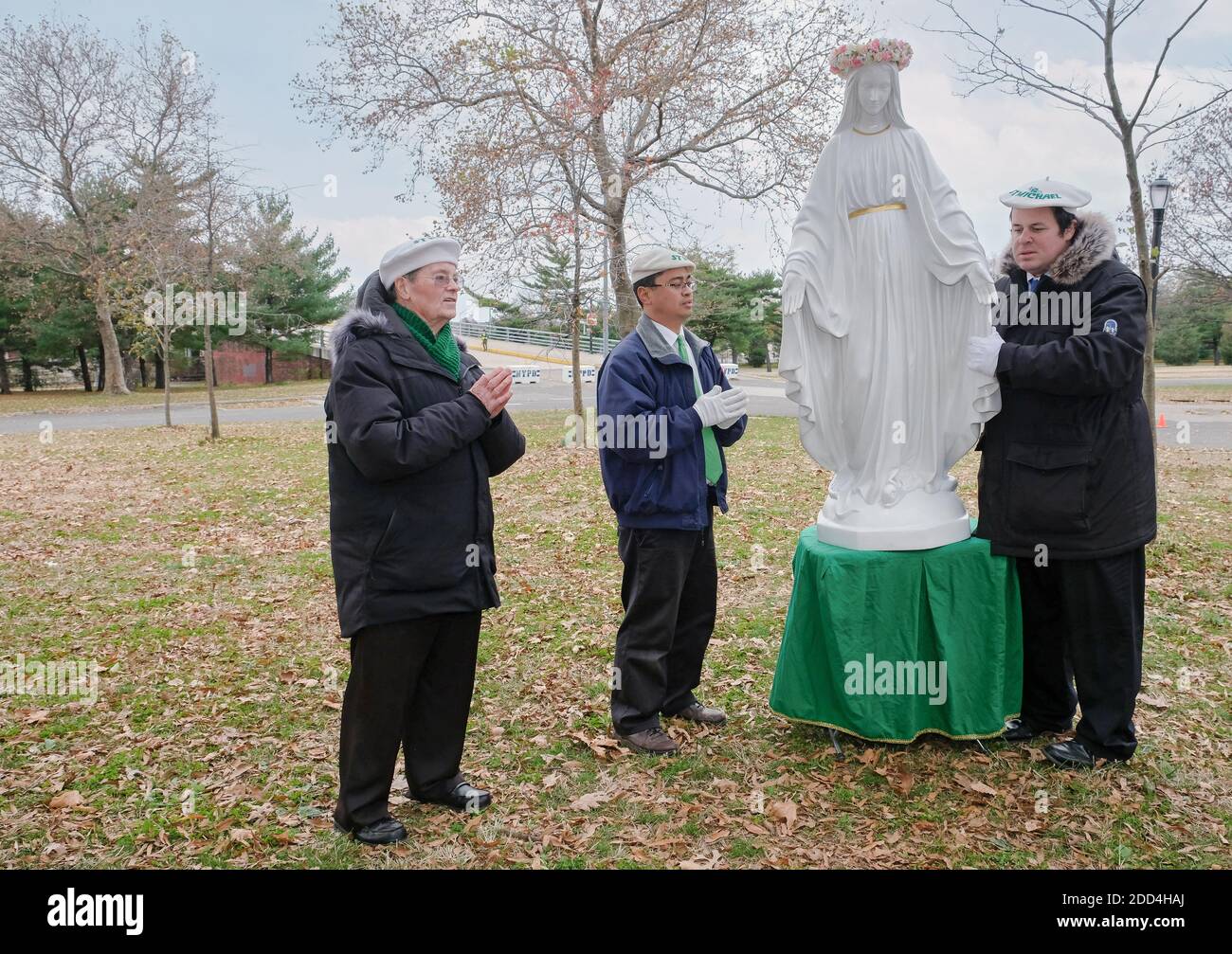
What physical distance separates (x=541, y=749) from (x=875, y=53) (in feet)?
10.6

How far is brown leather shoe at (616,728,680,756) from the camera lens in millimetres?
3873

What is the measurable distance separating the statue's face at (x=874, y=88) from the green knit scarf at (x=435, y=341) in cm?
188

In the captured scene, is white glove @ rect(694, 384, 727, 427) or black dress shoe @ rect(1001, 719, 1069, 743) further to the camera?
black dress shoe @ rect(1001, 719, 1069, 743)

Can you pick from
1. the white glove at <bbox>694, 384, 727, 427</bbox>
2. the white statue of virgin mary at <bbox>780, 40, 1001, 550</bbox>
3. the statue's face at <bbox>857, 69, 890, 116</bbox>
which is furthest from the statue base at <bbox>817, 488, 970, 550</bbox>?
the statue's face at <bbox>857, 69, 890, 116</bbox>

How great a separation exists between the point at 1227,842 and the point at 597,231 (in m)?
11.5

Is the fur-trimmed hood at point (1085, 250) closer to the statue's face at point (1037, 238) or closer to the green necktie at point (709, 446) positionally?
the statue's face at point (1037, 238)

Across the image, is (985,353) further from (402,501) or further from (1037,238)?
(402,501)

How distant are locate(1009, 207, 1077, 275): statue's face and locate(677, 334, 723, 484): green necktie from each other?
4.63ft

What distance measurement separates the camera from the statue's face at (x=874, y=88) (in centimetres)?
348

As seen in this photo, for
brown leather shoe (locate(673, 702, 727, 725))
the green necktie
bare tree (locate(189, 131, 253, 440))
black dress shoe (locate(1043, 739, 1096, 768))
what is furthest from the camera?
bare tree (locate(189, 131, 253, 440))

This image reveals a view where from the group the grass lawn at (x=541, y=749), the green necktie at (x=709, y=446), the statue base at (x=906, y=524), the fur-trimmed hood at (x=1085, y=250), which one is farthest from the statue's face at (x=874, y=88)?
the grass lawn at (x=541, y=749)

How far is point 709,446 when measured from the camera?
3.96 metres

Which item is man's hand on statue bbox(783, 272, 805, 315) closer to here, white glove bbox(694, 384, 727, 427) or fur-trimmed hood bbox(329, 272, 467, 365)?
white glove bbox(694, 384, 727, 427)

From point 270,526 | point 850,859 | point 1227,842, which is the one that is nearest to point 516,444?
point 850,859
